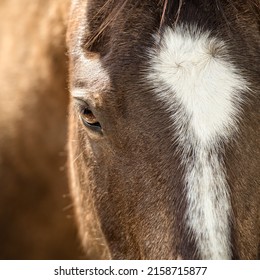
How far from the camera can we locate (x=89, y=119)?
2.15 metres

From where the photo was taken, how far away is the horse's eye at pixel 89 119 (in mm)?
2135

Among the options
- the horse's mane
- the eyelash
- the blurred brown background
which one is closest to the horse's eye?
the eyelash

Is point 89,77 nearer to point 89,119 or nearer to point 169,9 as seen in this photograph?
point 89,119

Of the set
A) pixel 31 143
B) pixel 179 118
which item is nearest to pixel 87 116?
pixel 179 118

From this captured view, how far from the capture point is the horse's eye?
2135 millimetres

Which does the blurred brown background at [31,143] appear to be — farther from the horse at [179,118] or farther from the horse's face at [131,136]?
the horse at [179,118]

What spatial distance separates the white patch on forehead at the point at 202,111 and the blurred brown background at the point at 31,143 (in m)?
1.27

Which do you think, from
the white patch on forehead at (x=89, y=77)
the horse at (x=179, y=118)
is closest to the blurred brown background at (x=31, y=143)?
the white patch on forehead at (x=89, y=77)

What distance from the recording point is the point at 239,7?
→ 2051 mm

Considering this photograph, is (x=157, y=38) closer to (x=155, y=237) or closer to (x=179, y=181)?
(x=179, y=181)
